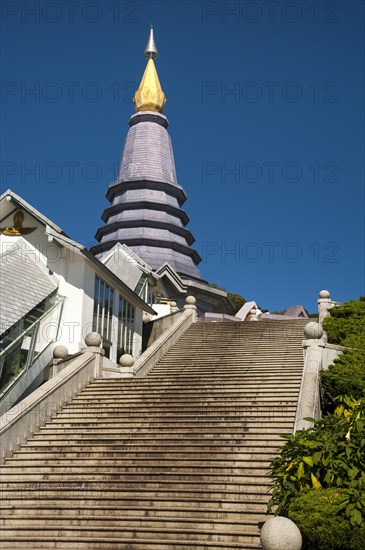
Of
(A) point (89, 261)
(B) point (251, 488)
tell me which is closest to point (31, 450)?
(B) point (251, 488)

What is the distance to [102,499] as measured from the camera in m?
12.2

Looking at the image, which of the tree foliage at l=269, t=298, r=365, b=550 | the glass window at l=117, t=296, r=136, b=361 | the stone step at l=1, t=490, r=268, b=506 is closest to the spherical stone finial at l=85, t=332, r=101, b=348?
the stone step at l=1, t=490, r=268, b=506

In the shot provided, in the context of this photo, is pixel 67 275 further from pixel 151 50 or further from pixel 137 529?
pixel 151 50

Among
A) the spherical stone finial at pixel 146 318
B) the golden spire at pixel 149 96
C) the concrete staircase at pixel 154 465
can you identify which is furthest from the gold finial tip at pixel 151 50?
the concrete staircase at pixel 154 465

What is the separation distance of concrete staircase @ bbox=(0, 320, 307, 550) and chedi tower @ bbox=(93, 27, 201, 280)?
76.3ft

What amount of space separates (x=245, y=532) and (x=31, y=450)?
18.3 feet

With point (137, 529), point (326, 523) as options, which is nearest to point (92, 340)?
point (137, 529)

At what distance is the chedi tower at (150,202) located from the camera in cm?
4241

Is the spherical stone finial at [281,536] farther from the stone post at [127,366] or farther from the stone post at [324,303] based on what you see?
the stone post at [324,303]

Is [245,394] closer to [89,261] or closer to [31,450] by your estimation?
[31,450]

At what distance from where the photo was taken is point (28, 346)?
65.9ft

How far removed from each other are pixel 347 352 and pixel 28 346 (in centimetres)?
934

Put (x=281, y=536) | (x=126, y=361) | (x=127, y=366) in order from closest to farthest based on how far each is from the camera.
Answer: (x=281, y=536) < (x=126, y=361) < (x=127, y=366)

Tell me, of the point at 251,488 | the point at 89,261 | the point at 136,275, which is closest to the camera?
the point at 251,488
